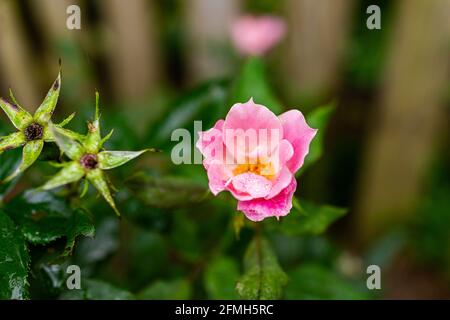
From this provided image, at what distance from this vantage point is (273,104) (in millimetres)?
1008

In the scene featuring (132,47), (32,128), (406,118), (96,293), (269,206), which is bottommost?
(96,293)

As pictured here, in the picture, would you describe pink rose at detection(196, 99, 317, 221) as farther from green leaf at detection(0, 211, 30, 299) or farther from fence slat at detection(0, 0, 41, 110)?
fence slat at detection(0, 0, 41, 110)

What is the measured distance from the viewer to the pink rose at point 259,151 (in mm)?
707

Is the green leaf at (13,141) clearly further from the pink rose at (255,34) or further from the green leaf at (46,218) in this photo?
the pink rose at (255,34)

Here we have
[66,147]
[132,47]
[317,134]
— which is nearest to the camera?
[66,147]

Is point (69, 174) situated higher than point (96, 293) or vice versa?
point (69, 174)

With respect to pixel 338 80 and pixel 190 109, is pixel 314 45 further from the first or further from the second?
pixel 190 109

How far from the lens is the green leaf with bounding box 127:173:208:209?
824 mm

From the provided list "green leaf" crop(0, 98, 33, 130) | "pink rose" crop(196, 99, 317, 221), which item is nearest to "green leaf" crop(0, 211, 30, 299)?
"green leaf" crop(0, 98, 33, 130)

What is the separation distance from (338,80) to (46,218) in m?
1.58

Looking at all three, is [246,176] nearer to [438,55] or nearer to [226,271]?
[226,271]

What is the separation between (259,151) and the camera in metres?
0.78

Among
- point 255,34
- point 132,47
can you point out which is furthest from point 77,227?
point 132,47

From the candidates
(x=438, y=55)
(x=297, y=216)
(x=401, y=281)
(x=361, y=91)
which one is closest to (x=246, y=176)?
(x=297, y=216)
